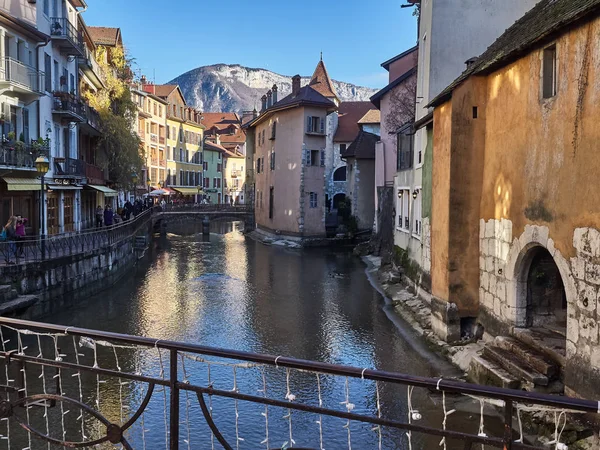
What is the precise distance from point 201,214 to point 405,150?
30955 millimetres

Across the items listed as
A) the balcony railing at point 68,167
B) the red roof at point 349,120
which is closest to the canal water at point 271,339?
the balcony railing at point 68,167

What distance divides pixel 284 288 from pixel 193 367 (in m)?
12.2

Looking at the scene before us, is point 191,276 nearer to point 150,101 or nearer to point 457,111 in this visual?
point 457,111

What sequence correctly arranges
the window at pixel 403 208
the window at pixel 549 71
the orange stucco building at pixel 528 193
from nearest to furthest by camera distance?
the orange stucco building at pixel 528 193, the window at pixel 549 71, the window at pixel 403 208

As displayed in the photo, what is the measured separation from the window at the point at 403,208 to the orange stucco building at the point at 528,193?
9455 mm

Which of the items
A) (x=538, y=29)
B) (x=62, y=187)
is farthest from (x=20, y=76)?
(x=538, y=29)

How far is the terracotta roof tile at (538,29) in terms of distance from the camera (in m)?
9.07

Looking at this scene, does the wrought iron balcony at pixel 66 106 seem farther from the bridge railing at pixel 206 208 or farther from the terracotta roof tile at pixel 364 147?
the terracotta roof tile at pixel 364 147

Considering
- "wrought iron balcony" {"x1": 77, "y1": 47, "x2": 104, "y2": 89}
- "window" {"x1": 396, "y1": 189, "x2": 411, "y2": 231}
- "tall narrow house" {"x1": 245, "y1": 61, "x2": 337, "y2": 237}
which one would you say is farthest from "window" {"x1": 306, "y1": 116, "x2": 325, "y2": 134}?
"window" {"x1": 396, "y1": 189, "x2": 411, "y2": 231}

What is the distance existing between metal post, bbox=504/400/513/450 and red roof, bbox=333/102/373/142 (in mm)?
61001

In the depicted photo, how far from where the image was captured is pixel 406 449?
9602 mm

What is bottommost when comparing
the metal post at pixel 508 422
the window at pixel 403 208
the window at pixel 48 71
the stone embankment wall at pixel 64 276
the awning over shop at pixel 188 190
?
the stone embankment wall at pixel 64 276

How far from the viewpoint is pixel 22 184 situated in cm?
2231

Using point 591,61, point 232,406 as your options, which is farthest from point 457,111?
point 232,406
